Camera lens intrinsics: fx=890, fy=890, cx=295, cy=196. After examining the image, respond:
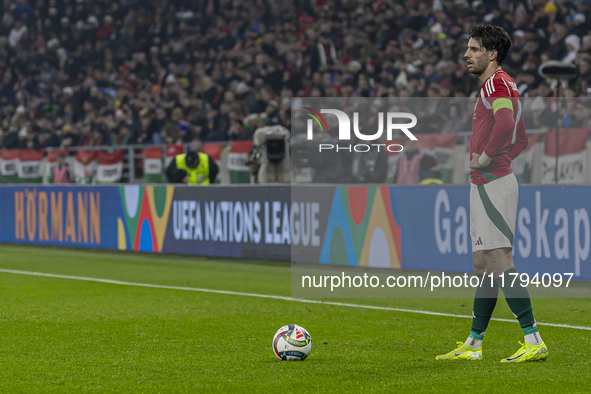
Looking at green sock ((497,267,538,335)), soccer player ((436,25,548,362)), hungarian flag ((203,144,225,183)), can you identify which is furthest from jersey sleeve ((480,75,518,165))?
hungarian flag ((203,144,225,183))

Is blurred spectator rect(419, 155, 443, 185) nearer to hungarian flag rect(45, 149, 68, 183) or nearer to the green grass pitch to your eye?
the green grass pitch

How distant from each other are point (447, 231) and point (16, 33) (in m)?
26.3

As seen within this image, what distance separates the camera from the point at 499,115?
5.98 m

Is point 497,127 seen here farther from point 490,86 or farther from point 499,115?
point 490,86

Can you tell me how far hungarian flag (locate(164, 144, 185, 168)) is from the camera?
67.0ft

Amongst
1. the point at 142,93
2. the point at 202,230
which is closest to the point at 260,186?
the point at 202,230

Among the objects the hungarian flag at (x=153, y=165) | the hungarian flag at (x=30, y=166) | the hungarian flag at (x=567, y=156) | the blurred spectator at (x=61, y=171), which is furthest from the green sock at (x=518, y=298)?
the hungarian flag at (x=30, y=166)

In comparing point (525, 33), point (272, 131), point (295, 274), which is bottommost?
point (295, 274)

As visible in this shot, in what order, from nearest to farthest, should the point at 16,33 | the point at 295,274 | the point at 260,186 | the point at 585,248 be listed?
the point at 585,248
the point at 295,274
the point at 260,186
the point at 16,33

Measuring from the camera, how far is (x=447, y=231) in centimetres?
1238

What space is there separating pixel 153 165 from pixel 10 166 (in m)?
5.43

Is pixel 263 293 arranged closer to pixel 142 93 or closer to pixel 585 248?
pixel 585 248

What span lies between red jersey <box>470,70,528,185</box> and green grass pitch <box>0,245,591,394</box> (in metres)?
1.37

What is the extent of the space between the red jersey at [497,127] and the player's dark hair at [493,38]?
16cm
